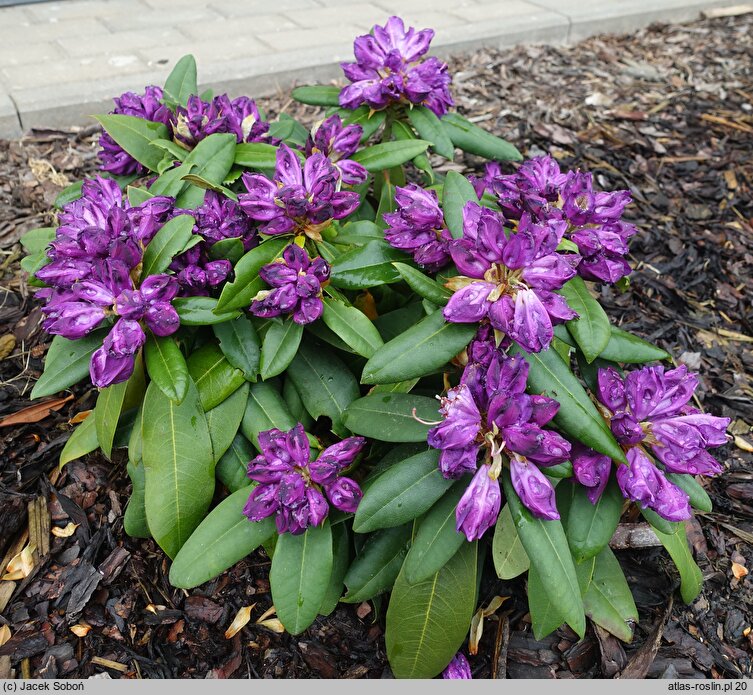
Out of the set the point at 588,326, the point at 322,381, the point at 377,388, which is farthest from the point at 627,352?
the point at 322,381

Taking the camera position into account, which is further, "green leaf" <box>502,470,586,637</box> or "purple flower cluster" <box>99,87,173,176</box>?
"purple flower cluster" <box>99,87,173,176</box>

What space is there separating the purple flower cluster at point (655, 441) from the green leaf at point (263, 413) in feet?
2.60

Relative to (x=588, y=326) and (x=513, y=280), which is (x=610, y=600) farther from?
(x=513, y=280)

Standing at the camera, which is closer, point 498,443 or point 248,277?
point 498,443

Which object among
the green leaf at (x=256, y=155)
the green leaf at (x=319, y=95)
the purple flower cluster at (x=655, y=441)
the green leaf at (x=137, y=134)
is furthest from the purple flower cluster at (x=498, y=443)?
the green leaf at (x=319, y=95)

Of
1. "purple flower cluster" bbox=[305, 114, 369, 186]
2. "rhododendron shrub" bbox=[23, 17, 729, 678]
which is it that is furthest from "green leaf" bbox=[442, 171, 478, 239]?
"purple flower cluster" bbox=[305, 114, 369, 186]

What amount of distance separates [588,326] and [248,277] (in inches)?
34.6

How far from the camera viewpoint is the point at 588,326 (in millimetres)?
1816

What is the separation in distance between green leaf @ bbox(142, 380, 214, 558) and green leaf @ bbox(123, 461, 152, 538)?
0.62 feet

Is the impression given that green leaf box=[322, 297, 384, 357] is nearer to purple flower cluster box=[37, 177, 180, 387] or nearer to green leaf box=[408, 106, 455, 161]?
purple flower cluster box=[37, 177, 180, 387]

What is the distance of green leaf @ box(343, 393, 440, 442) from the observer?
1.84 m

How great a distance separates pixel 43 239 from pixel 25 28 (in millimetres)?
4042

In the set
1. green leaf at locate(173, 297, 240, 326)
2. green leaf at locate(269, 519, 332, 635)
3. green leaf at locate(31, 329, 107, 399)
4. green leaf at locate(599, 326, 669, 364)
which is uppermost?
green leaf at locate(173, 297, 240, 326)

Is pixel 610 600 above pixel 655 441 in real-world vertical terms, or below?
below
